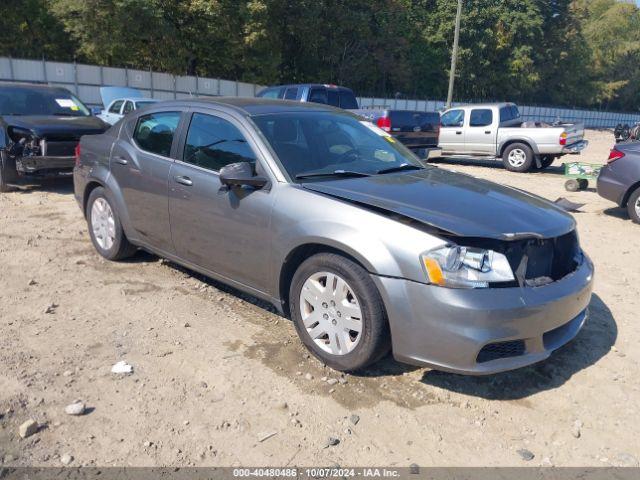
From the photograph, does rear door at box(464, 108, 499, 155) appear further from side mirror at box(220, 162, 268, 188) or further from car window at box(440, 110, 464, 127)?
side mirror at box(220, 162, 268, 188)

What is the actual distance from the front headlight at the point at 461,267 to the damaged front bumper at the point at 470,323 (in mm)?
46

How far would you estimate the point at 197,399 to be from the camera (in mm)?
3184

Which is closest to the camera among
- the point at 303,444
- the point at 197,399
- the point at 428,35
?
the point at 303,444

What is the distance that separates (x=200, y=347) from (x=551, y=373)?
241cm

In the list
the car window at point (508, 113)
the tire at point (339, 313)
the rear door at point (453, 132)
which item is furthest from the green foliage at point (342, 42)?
the tire at point (339, 313)

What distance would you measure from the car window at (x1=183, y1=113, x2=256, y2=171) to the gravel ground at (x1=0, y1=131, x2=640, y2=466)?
121 centimetres

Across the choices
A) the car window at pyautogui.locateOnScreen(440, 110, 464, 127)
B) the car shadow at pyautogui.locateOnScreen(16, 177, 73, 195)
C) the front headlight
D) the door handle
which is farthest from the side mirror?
the car window at pyautogui.locateOnScreen(440, 110, 464, 127)

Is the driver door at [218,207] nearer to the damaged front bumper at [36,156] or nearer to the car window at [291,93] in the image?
the damaged front bumper at [36,156]

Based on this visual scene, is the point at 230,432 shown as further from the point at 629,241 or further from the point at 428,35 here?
the point at 428,35

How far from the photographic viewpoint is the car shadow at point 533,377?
339cm

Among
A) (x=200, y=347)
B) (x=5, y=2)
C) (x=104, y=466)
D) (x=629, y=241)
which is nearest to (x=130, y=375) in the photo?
(x=200, y=347)

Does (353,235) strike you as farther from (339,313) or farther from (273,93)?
(273,93)

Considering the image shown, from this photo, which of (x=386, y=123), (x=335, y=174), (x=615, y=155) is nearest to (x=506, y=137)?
(x=386, y=123)

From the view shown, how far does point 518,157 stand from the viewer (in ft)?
48.4
